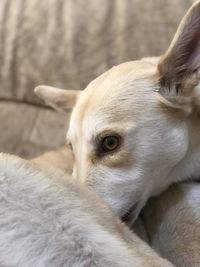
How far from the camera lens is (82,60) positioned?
194 cm

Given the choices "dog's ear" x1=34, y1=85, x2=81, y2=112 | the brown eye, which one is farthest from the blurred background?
the brown eye

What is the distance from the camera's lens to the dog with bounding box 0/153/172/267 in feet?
2.90

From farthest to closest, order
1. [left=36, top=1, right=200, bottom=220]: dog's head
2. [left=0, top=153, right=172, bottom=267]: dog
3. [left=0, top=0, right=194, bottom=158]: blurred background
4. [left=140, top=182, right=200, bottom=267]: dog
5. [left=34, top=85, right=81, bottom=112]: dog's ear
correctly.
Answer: [left=0, top=0, right=194, bottom=158]: blurred background → [left=34, top=85, right=81, bottom=112]: dog's ear → [left=36, top=1, right=200, bottom=220]: dog's head → [left=140, top=182, right=200, bottom=267]: dog → [left=0, top=153, right=172, bottom=267]: dog

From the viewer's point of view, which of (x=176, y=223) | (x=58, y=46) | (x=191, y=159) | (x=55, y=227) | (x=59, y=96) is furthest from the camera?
(x=58, y=46)

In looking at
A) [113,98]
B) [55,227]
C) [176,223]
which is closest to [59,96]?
[113,98]

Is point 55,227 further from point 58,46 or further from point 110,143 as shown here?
point 58,46

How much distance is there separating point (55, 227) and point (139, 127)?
46 cm

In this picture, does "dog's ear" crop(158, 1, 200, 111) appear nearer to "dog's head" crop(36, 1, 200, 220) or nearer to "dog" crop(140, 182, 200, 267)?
"dog's head" crop(36, 1, 200, 220)

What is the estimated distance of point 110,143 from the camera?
1.31 meters

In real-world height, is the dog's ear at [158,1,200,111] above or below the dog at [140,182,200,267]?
above

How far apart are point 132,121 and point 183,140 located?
→ 0.46 feet

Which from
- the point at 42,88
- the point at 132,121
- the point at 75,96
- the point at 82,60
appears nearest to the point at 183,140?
the point at 132,121

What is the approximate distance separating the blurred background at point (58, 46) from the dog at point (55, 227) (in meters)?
0.93

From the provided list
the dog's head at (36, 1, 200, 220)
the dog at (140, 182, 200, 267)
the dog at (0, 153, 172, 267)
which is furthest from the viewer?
the dog's head at (36, 1, 200, 220)
